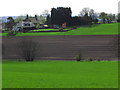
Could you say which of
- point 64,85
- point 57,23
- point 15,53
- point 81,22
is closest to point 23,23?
point 57,23

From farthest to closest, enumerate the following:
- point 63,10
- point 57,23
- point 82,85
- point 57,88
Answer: point 57,23
point 63,10
point 82,85
point 57,88

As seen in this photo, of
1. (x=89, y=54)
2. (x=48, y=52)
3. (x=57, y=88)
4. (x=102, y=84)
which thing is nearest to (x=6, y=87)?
(x=57, y=88)

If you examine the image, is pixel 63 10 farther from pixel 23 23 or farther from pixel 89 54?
pixel 89 54

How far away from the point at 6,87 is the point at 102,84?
288 cm

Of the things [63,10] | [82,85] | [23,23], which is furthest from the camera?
[23,23]

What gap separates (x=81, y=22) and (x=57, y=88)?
8303 cm

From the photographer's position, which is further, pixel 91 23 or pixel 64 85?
pixel 91 23

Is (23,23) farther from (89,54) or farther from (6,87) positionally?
(6,87)

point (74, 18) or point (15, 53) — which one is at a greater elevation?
point (74, 18)

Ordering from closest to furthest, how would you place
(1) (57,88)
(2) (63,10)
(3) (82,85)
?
(1) (57,88) → (3) (82,85) → (2) (63,10)

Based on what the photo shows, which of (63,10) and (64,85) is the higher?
(63,10)

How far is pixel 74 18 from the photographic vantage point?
87.8m

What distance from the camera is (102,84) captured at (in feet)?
29.3

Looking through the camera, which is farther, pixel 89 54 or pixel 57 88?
pixel 89 54
